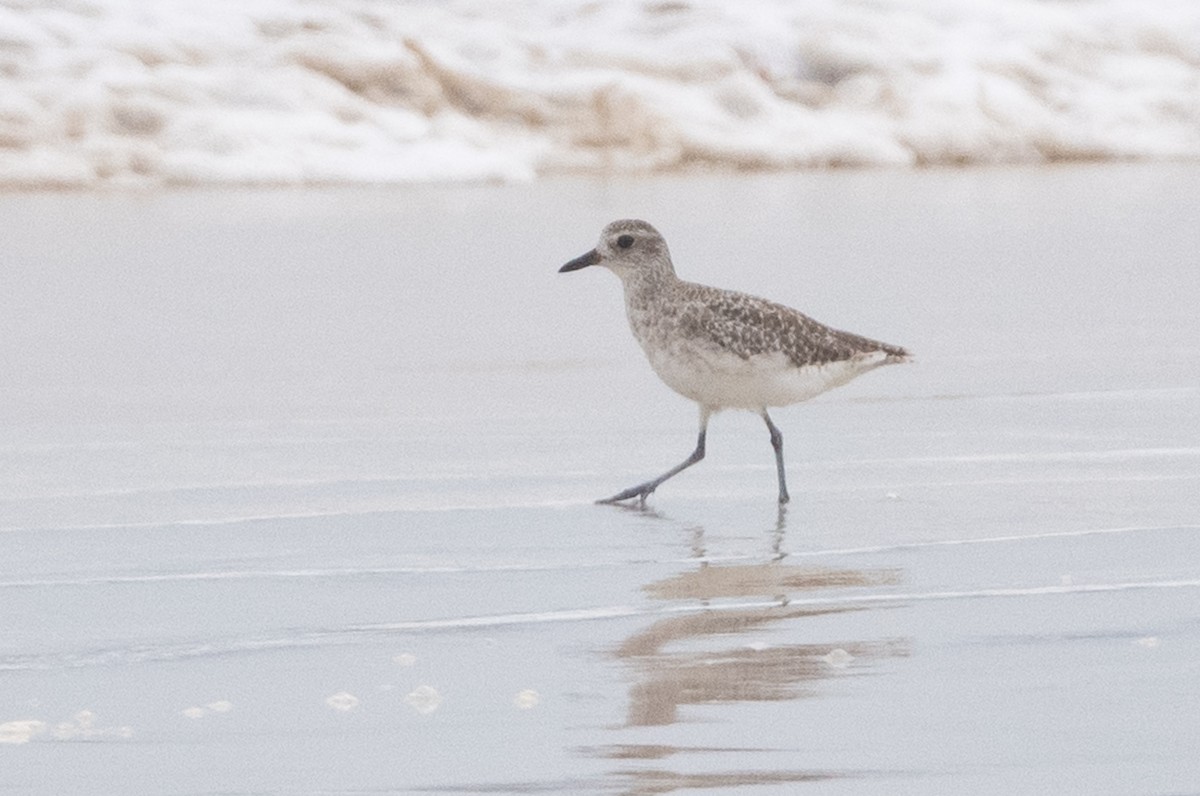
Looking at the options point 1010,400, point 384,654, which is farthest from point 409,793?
point 1010,400

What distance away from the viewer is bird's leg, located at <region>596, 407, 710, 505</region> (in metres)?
8.17

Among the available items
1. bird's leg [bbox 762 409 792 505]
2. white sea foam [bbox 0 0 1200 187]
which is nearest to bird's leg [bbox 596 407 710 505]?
bird's leg [bbox 762 409 792 505]

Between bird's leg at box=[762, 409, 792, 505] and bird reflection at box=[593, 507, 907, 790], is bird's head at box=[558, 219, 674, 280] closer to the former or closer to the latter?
bird's leg at box=[762, 409, 792, 505]

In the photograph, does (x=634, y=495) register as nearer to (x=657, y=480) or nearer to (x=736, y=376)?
(x=657, y=480)

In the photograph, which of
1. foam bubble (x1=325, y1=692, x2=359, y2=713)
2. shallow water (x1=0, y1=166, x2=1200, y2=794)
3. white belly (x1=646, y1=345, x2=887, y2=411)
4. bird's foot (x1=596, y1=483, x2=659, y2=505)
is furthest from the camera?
white belly (x1=646, y1=345, x2=887, y2=411)

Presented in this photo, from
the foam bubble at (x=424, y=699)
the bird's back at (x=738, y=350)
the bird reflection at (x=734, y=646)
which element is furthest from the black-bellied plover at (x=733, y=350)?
the foam bubble at (x=424, y=699)

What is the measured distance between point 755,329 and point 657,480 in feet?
2.61

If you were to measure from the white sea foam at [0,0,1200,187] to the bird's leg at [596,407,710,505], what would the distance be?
20115 mm

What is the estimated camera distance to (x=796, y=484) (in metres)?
8.59

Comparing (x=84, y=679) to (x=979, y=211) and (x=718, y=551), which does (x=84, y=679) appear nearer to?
(x=718, y=551)

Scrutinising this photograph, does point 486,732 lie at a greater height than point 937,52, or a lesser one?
lesser

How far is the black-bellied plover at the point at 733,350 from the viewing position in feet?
28.2

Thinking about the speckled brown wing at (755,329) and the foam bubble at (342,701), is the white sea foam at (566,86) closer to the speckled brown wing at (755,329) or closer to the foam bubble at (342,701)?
the speckled brown wing at (755,329)

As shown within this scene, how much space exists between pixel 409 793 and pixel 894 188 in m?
25.5
